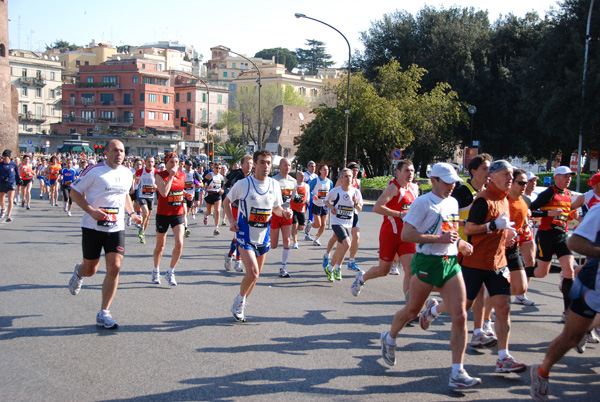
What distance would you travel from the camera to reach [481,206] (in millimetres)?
5406

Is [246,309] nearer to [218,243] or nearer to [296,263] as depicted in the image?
[296,263]

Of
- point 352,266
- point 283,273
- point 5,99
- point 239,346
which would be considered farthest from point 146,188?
point 5,99

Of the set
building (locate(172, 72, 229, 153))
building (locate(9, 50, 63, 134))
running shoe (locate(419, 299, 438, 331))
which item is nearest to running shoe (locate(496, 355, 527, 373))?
running shoe (locate(419, 299, 438, 331))

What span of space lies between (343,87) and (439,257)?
114ft

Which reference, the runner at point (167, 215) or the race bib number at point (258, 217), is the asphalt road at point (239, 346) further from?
the race bib number at point (258, 217)

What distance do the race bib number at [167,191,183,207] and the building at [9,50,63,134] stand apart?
96.3 metres

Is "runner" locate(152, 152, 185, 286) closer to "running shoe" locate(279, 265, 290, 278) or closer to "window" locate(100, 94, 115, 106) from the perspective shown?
"running shoe" locate(279, 265, 290, 278)

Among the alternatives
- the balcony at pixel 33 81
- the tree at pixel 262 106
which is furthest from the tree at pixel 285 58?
the tree at pixel 262 106

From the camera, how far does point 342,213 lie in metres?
9.41

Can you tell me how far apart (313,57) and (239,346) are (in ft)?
445

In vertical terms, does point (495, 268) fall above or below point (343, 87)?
below

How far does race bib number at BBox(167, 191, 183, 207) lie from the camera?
29.2 feet

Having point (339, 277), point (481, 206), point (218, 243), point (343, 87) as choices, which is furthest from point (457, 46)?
point (481, 206)

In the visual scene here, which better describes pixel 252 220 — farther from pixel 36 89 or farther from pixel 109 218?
pixel 36 89
